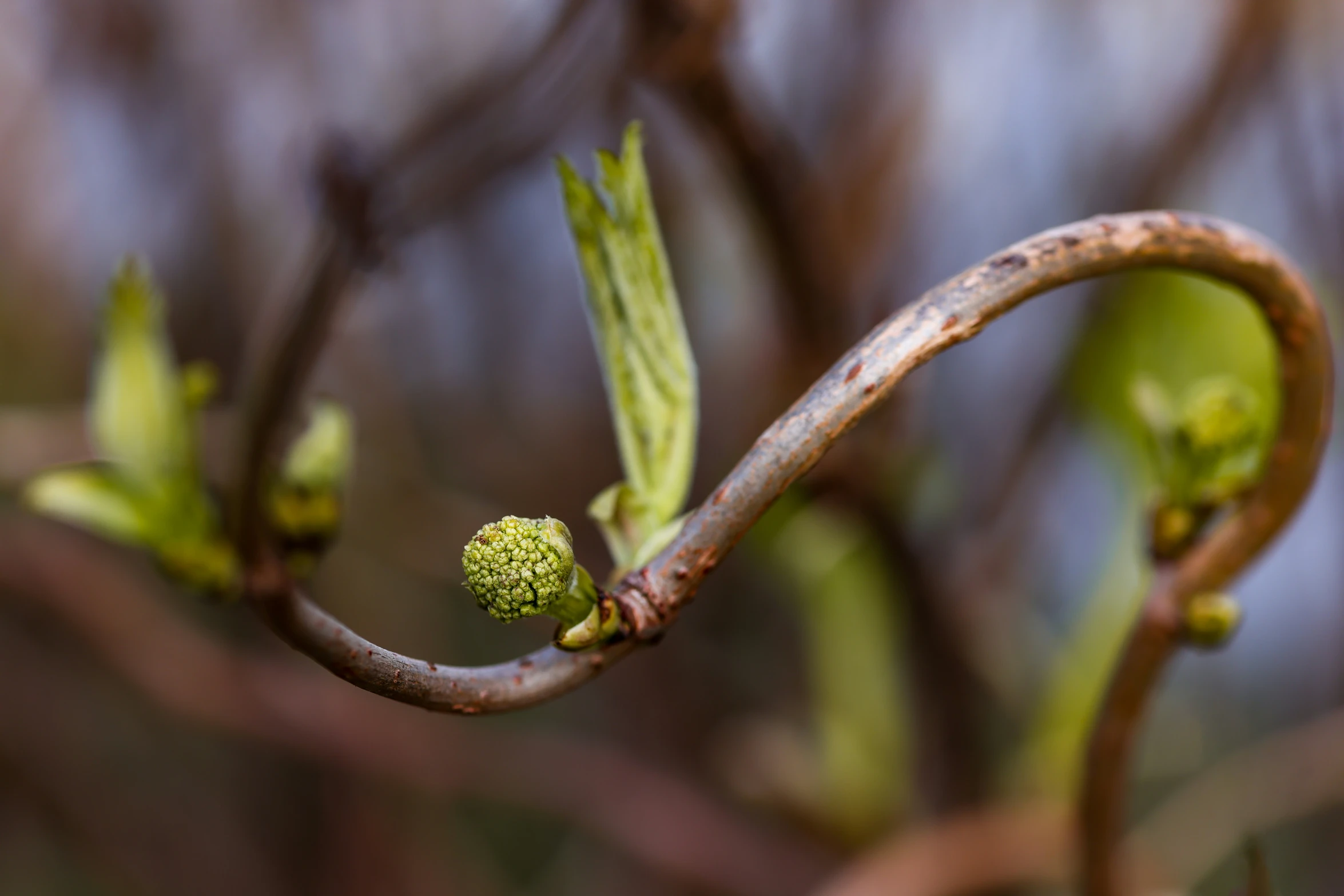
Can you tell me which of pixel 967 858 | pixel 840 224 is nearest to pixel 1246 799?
pixel 967 858

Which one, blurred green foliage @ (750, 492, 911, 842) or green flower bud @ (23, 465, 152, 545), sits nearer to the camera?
green flower bud @ (23, 465, 152, 545)

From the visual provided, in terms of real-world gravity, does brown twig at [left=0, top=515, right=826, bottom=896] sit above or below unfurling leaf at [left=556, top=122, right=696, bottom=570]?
below

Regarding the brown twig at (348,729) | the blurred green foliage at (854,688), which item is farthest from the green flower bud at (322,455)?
the brown twig at (348,729)

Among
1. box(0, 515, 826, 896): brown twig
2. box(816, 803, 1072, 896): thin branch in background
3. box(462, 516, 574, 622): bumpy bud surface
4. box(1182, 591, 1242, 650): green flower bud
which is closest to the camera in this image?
box(462, 516, 574, 622): bumpy bud surface

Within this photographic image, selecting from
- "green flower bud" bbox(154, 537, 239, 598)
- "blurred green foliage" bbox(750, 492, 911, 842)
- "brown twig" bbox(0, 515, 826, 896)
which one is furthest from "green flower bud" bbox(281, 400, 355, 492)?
"brown twig" bbox(0, 515, 826, 896)

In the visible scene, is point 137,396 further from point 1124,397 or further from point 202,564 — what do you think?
point 1124,397

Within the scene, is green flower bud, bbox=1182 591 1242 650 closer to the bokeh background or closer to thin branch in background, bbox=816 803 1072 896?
the bokeh background

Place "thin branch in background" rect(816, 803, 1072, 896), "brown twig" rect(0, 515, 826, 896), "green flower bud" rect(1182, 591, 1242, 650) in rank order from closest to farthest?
"green flower bud" rect(1182, 591, 1242, 650) → "thin branch in background" rect(816, 803, 1072, 896) → "brown twig" rect(0, 515, 826, 896)
